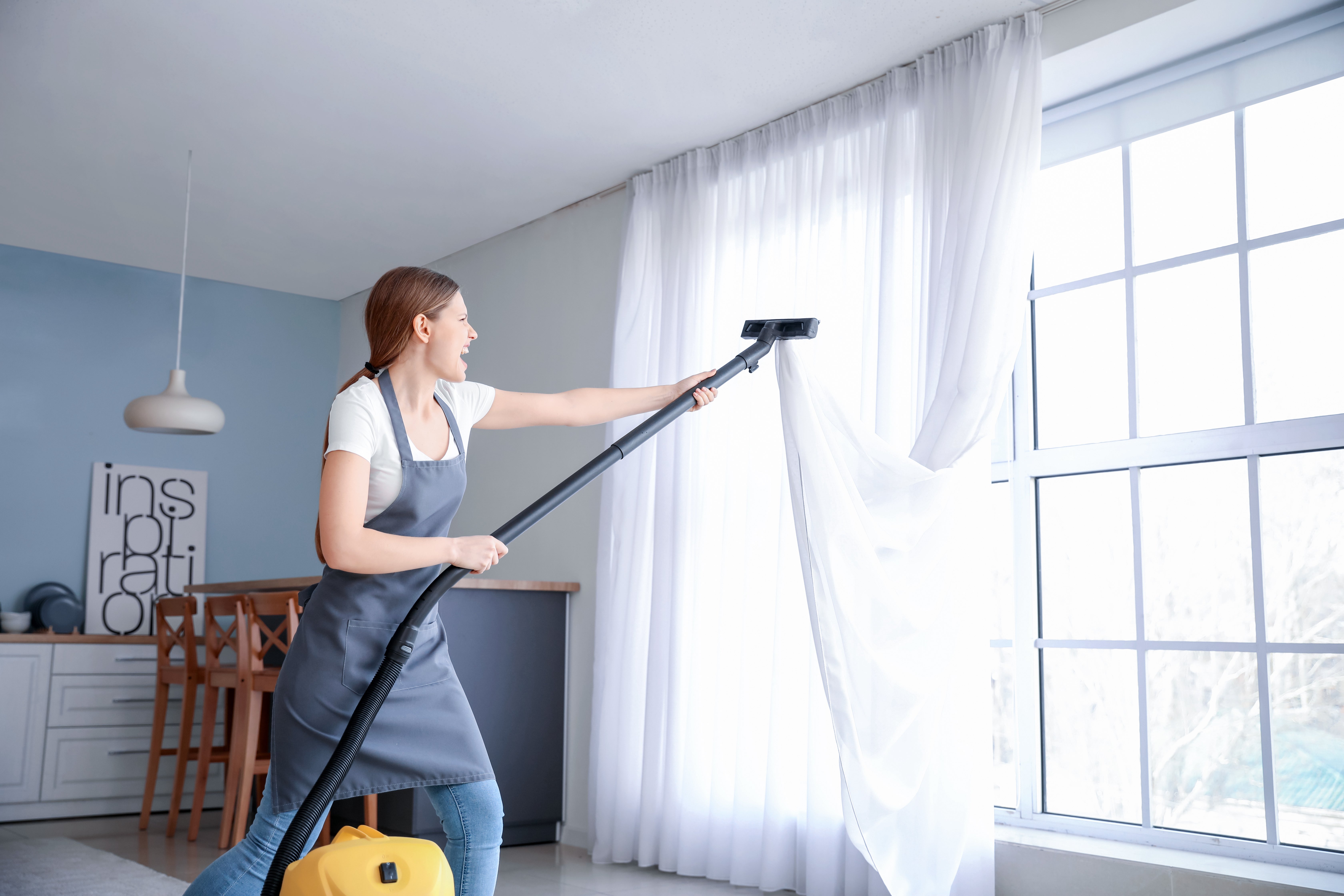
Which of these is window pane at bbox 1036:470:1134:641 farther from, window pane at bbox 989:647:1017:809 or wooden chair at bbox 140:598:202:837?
wooden chair at bbox 140:598:202:837

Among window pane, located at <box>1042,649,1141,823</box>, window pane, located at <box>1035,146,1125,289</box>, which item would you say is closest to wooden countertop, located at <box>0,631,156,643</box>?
window pane, located at <box>1042,649,1141,823</box>

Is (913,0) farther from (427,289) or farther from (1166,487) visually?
(427,289)

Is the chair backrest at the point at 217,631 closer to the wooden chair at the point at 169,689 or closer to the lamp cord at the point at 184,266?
the wooden chair at the point at 169,689

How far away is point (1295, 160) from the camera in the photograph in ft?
9.29

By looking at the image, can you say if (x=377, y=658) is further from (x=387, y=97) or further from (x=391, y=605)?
(x=387, y=97)

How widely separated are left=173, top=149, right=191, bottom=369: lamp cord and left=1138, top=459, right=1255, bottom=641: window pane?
364cm

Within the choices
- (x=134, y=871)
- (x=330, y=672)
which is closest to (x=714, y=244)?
(x=330, y=672)

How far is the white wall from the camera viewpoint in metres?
4.33

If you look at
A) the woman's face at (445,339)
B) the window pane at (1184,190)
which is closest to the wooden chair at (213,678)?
the woman's face at (445,339)

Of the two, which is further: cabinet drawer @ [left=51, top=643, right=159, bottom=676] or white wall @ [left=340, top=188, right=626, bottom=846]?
cabinet drawer @ [left=51, top=643, right=159, bottom=676]

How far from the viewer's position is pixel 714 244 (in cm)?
393

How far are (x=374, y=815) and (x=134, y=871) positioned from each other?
0.76m

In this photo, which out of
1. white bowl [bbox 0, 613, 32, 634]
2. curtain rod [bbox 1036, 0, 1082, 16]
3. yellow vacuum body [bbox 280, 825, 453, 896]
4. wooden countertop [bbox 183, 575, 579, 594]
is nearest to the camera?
yellow vacuum body [bbox 280, 825, 453, 896]

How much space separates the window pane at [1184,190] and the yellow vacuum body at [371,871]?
256 centimetres
